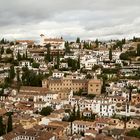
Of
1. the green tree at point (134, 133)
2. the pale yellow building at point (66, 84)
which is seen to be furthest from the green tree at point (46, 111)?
the green tree at point (134, 133)

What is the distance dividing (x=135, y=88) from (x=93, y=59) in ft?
45.1

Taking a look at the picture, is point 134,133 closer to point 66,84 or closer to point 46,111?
point 46,111

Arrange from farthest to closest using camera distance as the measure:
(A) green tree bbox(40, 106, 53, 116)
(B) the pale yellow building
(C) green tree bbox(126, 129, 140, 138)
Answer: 1. (B) the pale yellow building
2. (A) green tree bbox(40, 106, 53, 116)
3. (C) green tree bbox(126, 129, 140, 138)

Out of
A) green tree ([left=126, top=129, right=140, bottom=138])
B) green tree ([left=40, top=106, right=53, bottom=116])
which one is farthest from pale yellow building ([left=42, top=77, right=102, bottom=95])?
green tree ([left=126, top=129, right=140, bottom=138])

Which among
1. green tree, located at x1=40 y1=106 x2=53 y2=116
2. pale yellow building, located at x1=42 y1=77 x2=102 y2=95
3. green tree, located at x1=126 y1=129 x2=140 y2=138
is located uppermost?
pale yellow building, located at x1=42 y1=77 x2=102 y2=95

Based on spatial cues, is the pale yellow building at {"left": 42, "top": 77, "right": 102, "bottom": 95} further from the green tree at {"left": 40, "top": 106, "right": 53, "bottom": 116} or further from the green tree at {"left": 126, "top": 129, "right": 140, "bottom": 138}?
the green tree at {"left": 126, "top": 129, "right": 140, "bottom": 138}

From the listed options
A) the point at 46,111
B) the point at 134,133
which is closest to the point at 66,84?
the point at 46,111

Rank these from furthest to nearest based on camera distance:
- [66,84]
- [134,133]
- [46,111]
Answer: [66,84], [46,111], [134,133]

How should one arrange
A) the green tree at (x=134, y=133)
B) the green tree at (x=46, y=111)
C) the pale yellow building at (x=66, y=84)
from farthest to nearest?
the pale yellow building at (x=66, y=84), the green tree at (x=46, y=111), the green tree at (x=134, y=133)

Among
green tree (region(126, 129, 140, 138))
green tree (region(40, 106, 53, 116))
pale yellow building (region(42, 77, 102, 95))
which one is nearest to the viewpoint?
green tree (region(126, 129, 140, 138))

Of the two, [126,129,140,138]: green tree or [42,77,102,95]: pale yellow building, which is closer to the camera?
[126,129,140,138]: green tree

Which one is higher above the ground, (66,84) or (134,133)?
(66,84)

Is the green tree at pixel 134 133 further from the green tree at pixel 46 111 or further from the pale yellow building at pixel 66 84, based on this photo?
the pale yellow building at pixel 66 84

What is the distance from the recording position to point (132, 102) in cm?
2867
